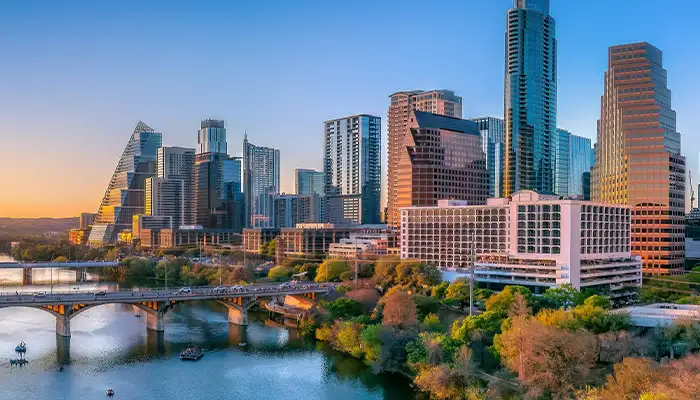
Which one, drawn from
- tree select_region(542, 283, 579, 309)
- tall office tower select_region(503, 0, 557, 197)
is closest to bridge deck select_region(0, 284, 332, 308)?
tree select_region(542, 283, 579, 309)

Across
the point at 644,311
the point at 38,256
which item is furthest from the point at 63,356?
the point at 38,256

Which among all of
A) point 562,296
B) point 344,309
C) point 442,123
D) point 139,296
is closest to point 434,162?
point 442,123

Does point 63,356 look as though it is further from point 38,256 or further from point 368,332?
point 38,256

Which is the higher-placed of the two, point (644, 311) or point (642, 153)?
point (642, 153)

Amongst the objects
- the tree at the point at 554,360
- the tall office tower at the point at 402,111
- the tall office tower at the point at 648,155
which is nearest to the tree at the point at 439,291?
the tree at the point at 554,360

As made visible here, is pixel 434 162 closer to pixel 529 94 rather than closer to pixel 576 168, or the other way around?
pixel 529 94

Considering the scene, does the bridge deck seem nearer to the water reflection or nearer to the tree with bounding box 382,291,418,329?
the water reflection
